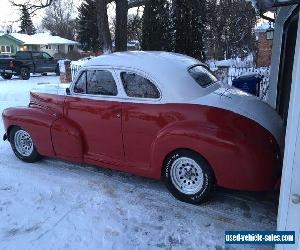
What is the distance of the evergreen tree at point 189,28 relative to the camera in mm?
18484

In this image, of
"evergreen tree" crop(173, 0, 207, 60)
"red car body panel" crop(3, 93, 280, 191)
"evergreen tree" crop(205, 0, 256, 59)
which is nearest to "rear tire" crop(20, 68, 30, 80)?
"evergreen tree" crop(173, 0, 207, 60)

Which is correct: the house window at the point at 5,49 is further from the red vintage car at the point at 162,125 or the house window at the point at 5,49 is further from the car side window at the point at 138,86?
the car side window at the point at 138,86

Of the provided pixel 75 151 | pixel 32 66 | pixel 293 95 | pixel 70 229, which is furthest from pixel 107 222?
pixel 32 66

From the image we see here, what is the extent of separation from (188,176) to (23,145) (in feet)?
10.1

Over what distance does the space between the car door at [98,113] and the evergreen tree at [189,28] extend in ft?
44.1

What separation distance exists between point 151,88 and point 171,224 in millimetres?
1768

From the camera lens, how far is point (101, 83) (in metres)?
5.43

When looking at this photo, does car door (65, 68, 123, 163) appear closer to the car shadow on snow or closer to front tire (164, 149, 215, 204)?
the car shadow on snow

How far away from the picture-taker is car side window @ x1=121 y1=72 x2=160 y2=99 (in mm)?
4965

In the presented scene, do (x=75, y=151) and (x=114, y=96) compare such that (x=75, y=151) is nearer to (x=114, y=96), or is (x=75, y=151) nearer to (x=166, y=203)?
(x=114, y=96)

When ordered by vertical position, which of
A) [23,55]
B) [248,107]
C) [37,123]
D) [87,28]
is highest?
[87,28]

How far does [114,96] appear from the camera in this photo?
5230mm

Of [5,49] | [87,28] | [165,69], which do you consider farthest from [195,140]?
[5,49]

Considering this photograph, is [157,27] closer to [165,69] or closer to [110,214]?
[165,69]
